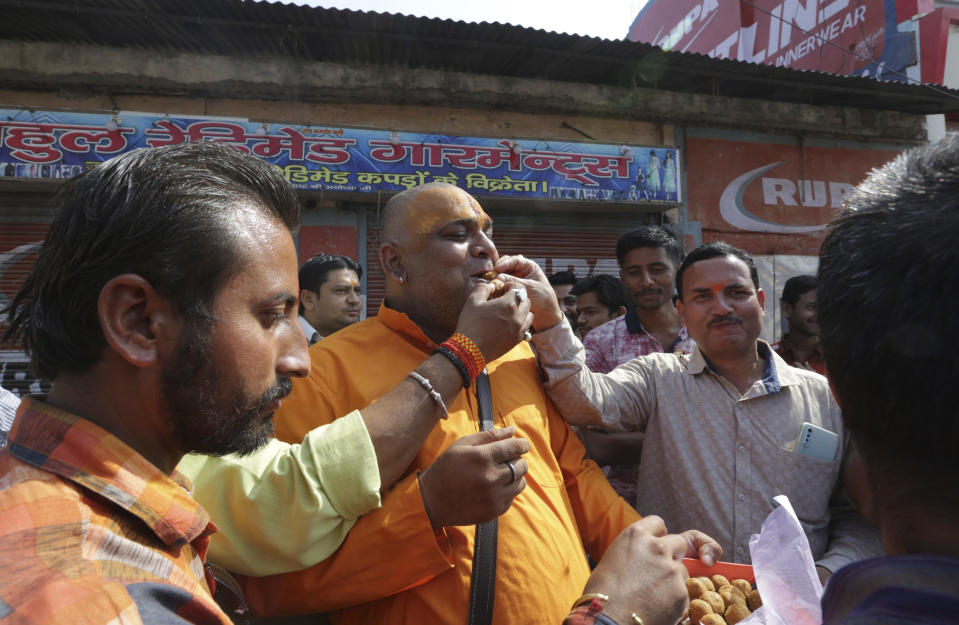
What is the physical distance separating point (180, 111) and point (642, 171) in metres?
5.48

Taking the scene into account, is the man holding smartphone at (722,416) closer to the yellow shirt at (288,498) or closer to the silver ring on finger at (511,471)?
the silver ring on finger at (511,471)

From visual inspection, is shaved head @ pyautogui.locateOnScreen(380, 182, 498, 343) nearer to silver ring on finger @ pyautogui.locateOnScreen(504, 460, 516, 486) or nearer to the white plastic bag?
silver ring on finger @ pyautogui.locateOnScreen(504, 460, 516, 486)

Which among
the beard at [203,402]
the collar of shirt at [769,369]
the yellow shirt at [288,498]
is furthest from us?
the collar of shirt at [769,369]

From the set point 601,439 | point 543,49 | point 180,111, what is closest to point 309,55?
point 180,111

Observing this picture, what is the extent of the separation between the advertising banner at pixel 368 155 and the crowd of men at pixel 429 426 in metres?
4.72

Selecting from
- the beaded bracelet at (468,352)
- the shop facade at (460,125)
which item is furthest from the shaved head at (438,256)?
the shop facade at (460,125)

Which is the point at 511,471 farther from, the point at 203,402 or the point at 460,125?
the point at 460,125

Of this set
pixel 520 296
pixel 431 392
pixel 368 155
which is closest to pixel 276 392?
pixel 431 392

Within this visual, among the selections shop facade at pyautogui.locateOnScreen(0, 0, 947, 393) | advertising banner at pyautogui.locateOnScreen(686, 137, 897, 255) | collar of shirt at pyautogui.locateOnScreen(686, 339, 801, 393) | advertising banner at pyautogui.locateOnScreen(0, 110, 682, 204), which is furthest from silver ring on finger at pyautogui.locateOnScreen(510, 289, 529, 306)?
advertising banner at pyautogui.locateOnScreen(686, 137, 897, 255)

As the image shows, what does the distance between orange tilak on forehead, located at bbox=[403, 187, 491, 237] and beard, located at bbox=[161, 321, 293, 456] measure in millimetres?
1155

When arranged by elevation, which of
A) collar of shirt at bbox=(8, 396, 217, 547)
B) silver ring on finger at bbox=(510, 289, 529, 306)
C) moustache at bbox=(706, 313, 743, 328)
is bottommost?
collar of shirt at bbox=(8, 396, 217, 547)

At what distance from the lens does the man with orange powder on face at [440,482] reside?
1.44 metres

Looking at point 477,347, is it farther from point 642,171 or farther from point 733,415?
point 642,171

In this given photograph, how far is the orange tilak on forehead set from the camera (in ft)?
6.92
